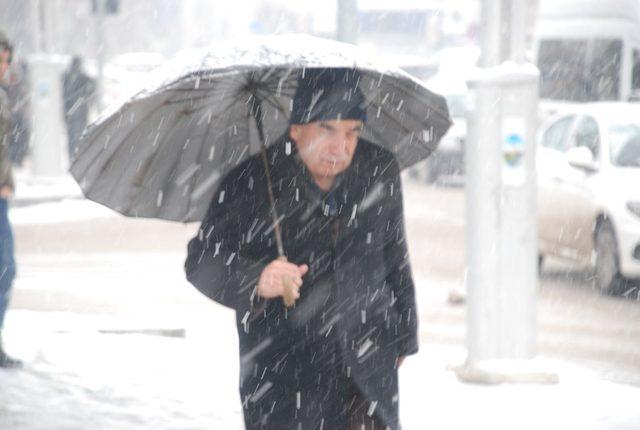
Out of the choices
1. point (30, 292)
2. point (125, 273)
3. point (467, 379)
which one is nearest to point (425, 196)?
point (125, 273)

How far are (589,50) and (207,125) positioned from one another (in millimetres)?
19403

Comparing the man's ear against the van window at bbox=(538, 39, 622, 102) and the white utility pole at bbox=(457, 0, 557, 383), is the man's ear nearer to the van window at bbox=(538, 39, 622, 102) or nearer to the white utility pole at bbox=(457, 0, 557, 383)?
the white utility pole at bbox=(457, 0, 557, 383)

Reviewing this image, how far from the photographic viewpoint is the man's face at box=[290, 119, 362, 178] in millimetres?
4320

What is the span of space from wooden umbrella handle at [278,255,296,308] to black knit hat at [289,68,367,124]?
416mm

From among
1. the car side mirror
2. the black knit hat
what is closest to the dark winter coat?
the black knit hat

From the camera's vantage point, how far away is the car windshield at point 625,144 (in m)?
12.9

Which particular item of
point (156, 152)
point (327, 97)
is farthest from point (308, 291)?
point (156, 152)

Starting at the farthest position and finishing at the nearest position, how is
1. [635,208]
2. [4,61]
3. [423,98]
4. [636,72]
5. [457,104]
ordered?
[457,104], [636,72], [635,208], [4,61], [423,98]

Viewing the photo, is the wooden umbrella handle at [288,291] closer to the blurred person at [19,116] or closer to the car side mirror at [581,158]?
the car side mirror at [581,158]

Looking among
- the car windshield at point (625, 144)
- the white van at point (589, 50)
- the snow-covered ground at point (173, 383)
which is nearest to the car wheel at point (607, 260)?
the car windshield at point (625, 144)

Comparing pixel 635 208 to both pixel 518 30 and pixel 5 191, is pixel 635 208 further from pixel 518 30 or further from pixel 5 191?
pixel 5 191

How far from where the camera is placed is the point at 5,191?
7.95m

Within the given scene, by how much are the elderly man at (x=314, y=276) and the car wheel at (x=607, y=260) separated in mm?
8159

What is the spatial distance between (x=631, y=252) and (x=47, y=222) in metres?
8.58
